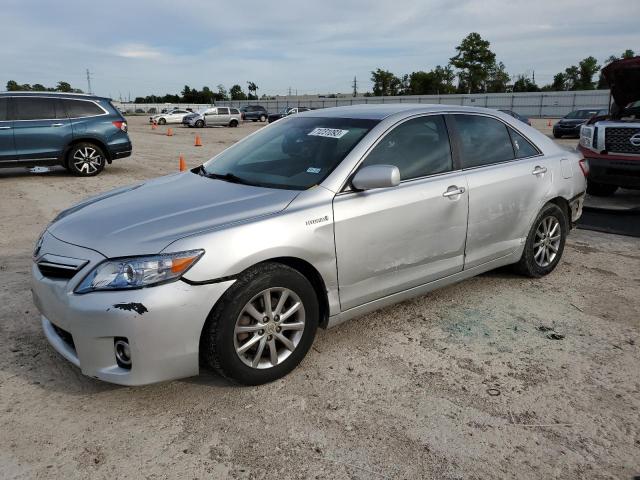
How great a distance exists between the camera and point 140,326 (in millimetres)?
2662

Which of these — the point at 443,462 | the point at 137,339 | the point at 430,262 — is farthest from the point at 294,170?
the point at 443,462

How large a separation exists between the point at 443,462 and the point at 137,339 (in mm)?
1606

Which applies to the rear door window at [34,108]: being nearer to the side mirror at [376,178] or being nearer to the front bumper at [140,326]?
the front bumper at [140,326]

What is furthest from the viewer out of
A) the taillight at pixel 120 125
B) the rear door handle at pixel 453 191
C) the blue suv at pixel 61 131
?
the taillight at pixel 120 125

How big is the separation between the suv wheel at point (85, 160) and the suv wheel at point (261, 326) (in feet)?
32.2

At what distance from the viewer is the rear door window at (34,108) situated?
34.9 feet

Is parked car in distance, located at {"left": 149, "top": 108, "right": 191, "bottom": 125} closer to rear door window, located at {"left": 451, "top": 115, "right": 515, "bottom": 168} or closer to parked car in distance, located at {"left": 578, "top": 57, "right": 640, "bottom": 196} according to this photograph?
parked car in distance, located at {"left": 578, "top": 57, "right": 640, "bottom": 196}

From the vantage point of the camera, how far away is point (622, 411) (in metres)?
2.86

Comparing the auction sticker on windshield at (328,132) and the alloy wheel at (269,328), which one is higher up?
the auction sticker on windshield at (328,132)

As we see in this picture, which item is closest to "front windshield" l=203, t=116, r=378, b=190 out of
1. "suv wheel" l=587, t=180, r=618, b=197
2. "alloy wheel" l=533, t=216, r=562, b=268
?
"alloy wheel" l=533, t=216, r=562, b=268

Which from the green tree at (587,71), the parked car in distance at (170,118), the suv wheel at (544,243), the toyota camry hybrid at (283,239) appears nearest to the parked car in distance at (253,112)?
the parked car in distance at (170,118)

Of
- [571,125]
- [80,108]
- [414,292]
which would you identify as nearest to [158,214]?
[414,292]

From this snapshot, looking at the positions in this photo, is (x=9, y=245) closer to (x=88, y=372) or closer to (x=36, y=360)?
(x=36, y=360)

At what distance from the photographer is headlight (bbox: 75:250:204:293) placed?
2.70 meters
